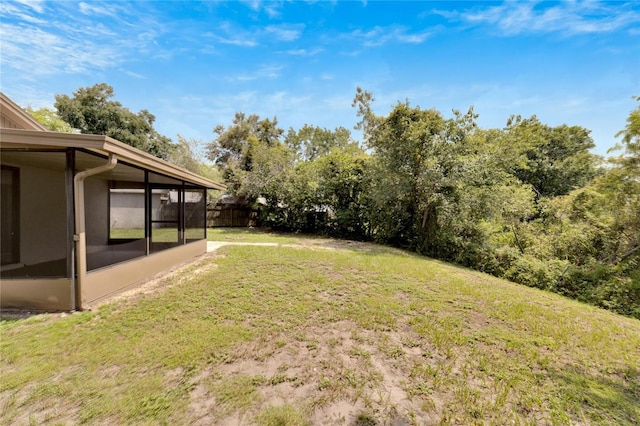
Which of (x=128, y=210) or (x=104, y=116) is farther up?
(x=104, y=116)

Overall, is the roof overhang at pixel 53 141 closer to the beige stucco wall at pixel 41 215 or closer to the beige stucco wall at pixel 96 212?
the beige stucco wall at pixel 41 215

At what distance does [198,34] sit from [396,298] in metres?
8.63

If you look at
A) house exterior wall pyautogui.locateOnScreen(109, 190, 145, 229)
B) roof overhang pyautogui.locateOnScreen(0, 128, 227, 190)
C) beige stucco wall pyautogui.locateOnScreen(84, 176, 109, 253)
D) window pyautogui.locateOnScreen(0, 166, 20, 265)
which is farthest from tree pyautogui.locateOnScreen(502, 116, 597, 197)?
window pyautogui.locateOnScreen(0, 166, 20, 265)

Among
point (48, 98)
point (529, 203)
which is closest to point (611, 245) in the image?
point (529, 203)

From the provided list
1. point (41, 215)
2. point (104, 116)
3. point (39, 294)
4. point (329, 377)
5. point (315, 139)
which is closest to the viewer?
point (329, 377)

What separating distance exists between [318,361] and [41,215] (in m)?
6.55

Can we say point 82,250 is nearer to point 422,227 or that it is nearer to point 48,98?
point 422,227

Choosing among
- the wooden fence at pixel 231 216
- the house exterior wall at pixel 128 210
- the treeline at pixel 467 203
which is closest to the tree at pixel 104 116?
the treeline at pixel 467 203

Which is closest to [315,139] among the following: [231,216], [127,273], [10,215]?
[231,216]

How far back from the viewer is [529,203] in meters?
8.47

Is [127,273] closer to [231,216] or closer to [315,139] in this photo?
[231,216]

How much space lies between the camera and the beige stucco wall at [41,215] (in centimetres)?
489

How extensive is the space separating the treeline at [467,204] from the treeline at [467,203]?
1.3 inches

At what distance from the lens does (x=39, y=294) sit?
337cm
